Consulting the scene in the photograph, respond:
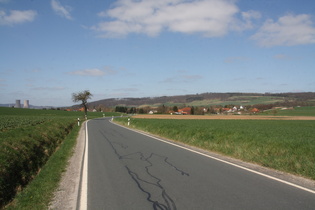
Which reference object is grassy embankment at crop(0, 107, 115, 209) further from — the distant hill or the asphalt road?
the distant hill

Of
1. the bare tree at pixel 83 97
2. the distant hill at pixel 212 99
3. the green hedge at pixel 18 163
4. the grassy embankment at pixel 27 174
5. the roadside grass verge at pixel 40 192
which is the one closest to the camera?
the roadside grass verge at pixel 40 192

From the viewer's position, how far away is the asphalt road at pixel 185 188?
4.83 m

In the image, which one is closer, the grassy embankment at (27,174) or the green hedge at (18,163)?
the grassy embankment at (27,174)

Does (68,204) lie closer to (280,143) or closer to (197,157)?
(197,157)

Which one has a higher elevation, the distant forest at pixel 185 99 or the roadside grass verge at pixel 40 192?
the distant forest at pixel 185 99

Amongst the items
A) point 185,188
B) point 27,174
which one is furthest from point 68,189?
point 27,174

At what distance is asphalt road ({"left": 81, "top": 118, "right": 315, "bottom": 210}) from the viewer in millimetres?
4832

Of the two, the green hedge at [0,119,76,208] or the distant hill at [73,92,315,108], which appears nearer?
the green hedge at [0,119,76,208]

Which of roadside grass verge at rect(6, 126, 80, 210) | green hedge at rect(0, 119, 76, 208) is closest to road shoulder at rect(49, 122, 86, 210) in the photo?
roadside grass verge at rect(6, 126, 80, 210)

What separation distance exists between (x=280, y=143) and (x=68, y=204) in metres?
8.58

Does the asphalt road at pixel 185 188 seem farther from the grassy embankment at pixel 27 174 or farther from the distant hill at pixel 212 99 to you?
the distant hill at pixel 212 99

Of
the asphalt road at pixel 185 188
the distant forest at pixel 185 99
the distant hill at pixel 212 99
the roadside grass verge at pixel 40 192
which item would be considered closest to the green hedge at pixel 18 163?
the roadside grass verge at pixel 40 192

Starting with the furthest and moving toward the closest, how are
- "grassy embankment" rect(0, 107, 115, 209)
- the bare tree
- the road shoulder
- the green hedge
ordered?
the bare tree, the green hedge, "grassy embankment" rect(0, 107, 115, 209), the road shoulder

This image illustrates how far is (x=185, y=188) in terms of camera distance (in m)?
5.81
